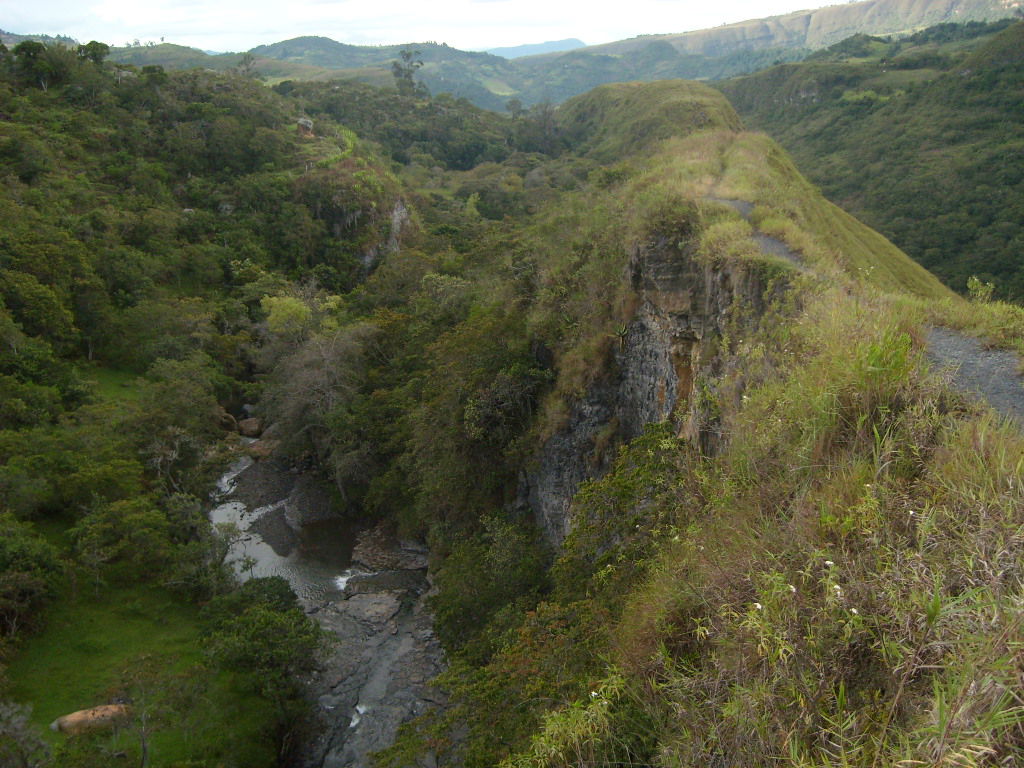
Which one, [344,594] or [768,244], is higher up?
[768,244]

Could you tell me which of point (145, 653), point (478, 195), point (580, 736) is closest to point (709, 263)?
point (580, 736)

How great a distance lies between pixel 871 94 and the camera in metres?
70.6

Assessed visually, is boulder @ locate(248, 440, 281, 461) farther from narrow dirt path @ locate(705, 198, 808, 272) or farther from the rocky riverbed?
narrow dirt path @ locate(705, 198, 808, 272)

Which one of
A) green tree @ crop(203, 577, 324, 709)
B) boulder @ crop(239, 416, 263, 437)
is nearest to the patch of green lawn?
green tree @ crop(203, 577, 324, 709)

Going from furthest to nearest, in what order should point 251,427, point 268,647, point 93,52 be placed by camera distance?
point 93,52 → point 251,427 → point 268,647

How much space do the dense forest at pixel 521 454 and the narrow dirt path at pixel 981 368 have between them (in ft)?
0.96

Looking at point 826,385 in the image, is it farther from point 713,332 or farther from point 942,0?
point 942,0

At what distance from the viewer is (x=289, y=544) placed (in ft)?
70.4

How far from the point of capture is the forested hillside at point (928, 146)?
37.2 m

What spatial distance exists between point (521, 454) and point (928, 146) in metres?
55.2

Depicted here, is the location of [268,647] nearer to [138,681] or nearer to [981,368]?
[138,681]

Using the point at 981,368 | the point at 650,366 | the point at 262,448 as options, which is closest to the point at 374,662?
the point at 650,366

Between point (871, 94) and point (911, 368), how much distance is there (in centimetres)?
8238

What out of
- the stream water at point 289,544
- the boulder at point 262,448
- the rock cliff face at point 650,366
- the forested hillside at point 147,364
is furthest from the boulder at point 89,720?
the boulder at point 262,448
